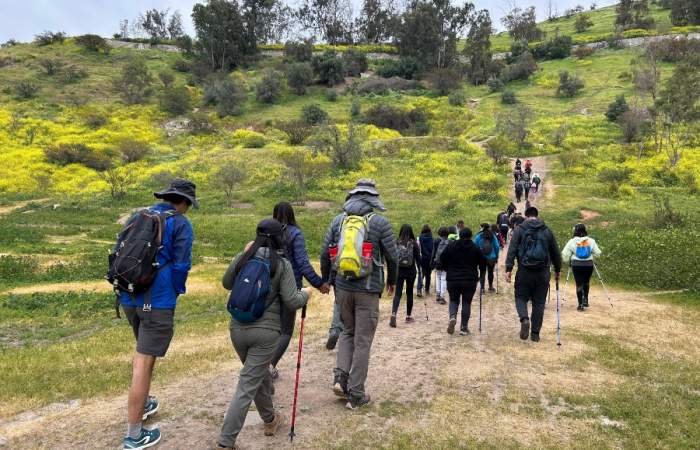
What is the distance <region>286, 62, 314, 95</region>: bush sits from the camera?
57844mm

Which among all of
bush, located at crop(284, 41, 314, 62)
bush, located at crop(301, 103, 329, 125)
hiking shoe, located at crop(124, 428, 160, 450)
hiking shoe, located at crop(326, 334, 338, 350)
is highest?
bush, located at crop(284, 41, 314, 62)

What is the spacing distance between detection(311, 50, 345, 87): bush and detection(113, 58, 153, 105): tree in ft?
66.8

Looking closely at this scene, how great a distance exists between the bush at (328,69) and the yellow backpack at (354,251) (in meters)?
60.0

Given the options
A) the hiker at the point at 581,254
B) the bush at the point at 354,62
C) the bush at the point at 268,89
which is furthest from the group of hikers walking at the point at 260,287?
the bush at the point at 354,62

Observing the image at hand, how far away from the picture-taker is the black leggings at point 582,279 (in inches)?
390

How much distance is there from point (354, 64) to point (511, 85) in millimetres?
20876

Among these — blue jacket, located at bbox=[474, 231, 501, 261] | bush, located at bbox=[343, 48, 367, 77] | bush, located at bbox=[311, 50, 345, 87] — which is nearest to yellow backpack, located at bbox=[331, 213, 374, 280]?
blue jacket, located at bbox=[474, 231, 501, 261]

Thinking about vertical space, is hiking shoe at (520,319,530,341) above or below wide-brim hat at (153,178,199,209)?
below

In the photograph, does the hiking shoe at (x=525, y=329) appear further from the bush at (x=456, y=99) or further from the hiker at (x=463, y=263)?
the bush at (x=456, y=99)

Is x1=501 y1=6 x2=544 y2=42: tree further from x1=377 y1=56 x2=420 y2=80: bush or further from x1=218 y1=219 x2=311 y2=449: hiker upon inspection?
x1=218 y1=219 x2=311 y2=449: hiker

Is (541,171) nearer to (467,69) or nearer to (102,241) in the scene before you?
(102,241)

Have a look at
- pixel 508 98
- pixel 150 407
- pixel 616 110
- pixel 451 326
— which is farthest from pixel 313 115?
pixel 150 407

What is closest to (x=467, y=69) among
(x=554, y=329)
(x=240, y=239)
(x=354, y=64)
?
(x=354, y=64)

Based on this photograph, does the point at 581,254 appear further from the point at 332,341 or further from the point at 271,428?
the point at 271,428
